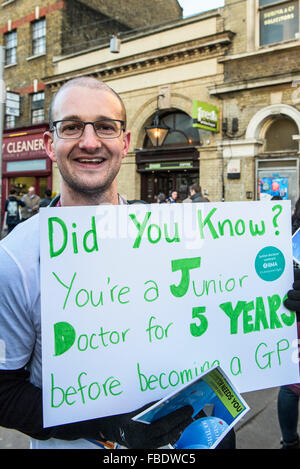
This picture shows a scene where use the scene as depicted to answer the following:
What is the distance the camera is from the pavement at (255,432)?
9.14 feet

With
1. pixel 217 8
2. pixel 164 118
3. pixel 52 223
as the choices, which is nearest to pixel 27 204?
pixel 164 118

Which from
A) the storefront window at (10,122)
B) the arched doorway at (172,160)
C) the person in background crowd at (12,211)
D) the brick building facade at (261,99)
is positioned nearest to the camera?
the brick building facade at (261,99)

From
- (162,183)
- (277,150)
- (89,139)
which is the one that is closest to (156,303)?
(89,139)

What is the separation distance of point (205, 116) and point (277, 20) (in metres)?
3.32

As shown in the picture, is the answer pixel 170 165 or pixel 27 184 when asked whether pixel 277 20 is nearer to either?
pixel 170 165

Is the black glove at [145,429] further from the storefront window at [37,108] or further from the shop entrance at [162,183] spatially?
the storefront window at [37,108]

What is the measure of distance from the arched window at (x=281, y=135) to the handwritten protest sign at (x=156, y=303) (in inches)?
410

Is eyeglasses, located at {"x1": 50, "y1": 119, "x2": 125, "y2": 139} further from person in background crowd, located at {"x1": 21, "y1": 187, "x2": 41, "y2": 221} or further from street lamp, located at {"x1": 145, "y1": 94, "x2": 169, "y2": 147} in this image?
street lamp, located at {"x1": 145, "y1": 94, "x2": 169, "y2": 147}

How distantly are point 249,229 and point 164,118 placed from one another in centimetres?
1314

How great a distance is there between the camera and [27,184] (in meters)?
18.1

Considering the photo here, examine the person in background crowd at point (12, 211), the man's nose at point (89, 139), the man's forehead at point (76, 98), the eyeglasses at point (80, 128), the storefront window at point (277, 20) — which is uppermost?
the storefront window at point (277, 20)

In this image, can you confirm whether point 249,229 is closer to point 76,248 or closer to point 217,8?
point 76,248

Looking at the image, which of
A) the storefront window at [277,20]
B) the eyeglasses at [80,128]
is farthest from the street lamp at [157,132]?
the eyeglasses at [80,128]
